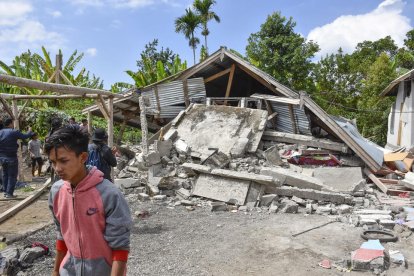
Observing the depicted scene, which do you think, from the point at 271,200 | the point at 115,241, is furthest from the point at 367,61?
the point at 115,241

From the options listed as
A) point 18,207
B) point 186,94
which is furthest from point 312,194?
point 18,207

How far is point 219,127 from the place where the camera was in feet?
35.3

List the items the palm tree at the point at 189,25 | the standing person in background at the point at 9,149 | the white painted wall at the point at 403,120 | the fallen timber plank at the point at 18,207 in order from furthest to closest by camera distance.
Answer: the palm tree at the point at 189,25 → the white painted wall at the point at 403,120 → the standing person in background at the point at 9,149 → the fallen timber plank at the point at 18,207

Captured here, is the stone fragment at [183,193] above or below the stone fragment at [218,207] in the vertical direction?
above

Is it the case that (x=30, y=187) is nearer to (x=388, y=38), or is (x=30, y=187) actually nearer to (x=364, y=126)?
(x=364, y=126)

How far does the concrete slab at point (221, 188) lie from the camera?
7934 mm

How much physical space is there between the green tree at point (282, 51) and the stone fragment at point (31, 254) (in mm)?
18296

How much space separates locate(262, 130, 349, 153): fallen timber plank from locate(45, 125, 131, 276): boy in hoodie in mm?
9406

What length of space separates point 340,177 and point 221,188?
11.1ft

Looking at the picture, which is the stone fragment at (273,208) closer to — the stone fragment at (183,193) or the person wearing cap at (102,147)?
the stone fragment at (183,193)

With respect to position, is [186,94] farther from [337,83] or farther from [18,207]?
[337,83]

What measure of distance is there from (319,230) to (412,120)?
417 inches

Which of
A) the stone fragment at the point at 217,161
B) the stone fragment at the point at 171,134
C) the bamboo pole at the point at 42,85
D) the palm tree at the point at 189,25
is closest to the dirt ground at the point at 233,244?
the stone fragment at the point at 217,161

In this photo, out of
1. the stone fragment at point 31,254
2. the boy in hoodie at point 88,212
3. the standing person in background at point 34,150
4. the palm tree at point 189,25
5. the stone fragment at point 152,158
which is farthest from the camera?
the palm tree at point 189,25
